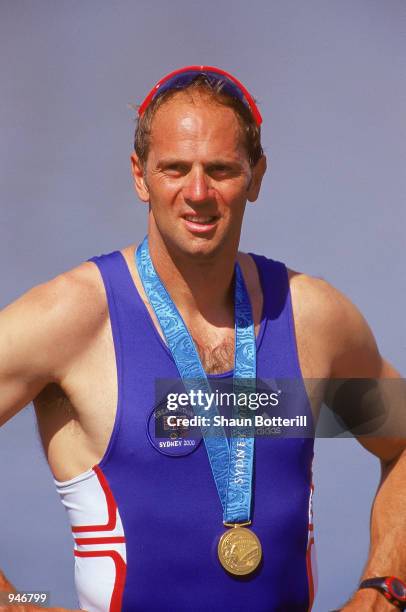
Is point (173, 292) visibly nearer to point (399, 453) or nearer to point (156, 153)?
point (156, 153)

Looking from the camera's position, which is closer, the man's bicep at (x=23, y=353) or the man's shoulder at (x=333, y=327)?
the man's bicep at (x=23, y=353)

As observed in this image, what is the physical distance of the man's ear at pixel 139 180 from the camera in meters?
4.20

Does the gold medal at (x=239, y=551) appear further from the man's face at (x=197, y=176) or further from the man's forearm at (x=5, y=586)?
the man's face at (x=197, y=176)

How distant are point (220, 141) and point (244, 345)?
2.27 feet

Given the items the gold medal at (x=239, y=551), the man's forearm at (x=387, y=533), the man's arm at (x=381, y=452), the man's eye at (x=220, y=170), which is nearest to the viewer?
the gold medal at (x=239, y=551)

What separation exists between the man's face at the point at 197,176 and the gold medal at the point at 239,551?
3.00 feet

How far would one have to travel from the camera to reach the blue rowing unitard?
392cm

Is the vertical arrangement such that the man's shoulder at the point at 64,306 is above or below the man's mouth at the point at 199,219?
below

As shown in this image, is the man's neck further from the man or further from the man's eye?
the man's eye

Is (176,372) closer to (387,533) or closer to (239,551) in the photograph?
(239,551)

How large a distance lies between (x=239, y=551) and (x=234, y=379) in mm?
575

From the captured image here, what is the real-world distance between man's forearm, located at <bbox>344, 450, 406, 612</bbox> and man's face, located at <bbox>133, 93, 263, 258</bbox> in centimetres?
113

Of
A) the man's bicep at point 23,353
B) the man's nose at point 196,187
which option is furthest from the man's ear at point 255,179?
the man's bicep at point 23,353

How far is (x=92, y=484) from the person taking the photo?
397cm
